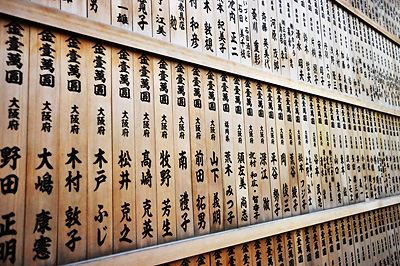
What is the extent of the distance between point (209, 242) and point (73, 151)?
884mm

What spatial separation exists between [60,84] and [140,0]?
657 millimetres

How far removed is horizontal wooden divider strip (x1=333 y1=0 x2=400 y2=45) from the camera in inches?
131

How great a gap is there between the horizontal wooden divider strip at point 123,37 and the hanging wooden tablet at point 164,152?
90 millimetres

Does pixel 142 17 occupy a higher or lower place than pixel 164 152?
higher

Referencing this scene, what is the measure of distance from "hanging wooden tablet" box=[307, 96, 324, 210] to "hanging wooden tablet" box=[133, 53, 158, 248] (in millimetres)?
1570

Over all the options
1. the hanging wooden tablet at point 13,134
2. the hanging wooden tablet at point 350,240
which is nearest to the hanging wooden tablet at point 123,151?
the hanging wooden tablet at point 13,134

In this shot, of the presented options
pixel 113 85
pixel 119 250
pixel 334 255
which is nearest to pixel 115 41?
pixel 113 85

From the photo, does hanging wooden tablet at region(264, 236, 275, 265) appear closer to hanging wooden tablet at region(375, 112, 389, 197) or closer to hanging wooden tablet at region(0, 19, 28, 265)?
hanging wooden tablet at region(0, 19, 28, 265)

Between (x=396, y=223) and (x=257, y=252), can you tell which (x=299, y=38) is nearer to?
(x=257, y=252)

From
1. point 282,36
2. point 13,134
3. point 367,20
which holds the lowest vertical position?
point 13,134

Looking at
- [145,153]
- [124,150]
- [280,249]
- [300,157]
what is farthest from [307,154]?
[124,150]

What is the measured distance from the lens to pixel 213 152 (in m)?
1.93

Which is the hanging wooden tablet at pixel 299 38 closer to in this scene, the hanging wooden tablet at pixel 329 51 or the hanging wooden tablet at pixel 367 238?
the hanging wooden tablet at pixel 329 51

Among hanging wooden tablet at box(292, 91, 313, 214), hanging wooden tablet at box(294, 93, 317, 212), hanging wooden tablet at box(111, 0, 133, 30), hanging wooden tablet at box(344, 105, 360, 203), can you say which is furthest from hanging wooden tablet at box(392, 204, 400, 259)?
hanging wooden tablet at box(111, 0, 133, 30)
